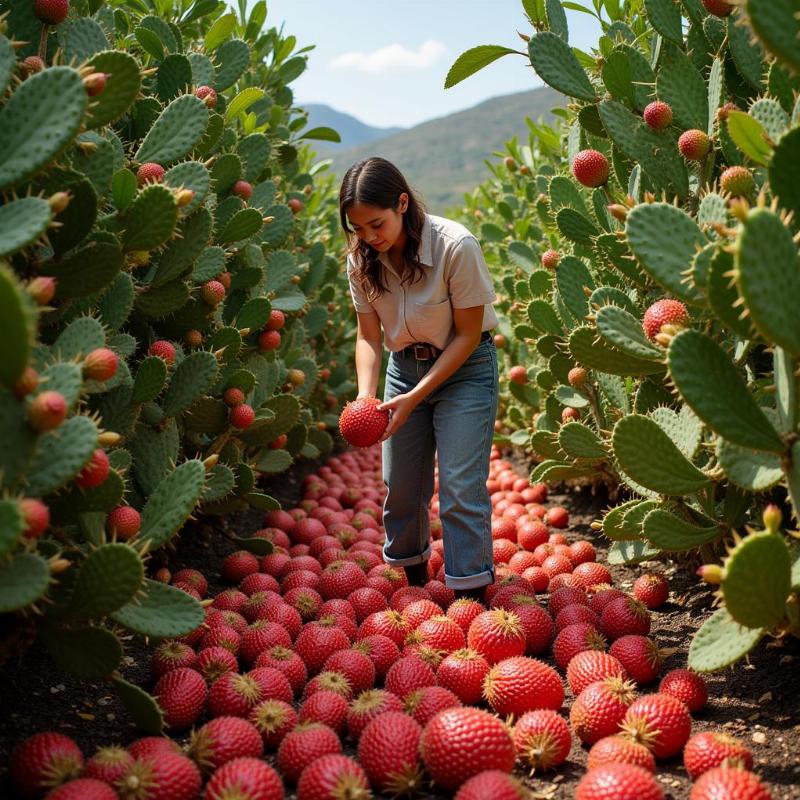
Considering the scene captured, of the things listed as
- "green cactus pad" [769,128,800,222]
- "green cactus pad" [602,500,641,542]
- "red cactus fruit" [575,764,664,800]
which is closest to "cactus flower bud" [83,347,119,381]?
"red cactus fruit" [575,764,664,800]

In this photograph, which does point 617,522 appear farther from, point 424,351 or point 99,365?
point 99,365

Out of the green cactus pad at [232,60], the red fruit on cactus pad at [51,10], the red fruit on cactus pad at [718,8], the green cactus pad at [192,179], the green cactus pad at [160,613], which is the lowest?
the green cactus pad at [160,613]

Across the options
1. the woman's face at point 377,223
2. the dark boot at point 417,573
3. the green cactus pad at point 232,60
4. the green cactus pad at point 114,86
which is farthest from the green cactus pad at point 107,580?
the green cactus pad at point 232,60

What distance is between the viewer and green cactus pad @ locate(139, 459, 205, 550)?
1883 millimetres

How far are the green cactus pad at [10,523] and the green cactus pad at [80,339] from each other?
1.78 feet

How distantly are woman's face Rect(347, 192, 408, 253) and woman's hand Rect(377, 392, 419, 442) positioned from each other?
20.3 inches

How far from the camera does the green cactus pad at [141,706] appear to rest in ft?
5.75

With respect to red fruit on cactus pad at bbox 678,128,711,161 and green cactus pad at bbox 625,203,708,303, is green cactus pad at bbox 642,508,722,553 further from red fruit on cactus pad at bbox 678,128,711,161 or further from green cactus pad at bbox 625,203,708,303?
red fruit on cactus pad at bbox 678,128,711,161

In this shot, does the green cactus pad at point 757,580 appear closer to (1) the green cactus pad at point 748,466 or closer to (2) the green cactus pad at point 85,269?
(1) the green cactus pad at point 748,466

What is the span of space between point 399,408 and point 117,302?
0.97 m

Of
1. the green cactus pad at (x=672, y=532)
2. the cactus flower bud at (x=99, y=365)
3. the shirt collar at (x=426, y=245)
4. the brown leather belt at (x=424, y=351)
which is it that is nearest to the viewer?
the cactus flower bud at (x=99, y=365)

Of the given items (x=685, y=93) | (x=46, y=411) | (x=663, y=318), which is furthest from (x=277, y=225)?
(x=46, y=411)

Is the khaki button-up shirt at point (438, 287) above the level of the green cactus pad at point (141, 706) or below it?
above

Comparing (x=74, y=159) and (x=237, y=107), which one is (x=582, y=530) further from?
(x=74, y=159)
